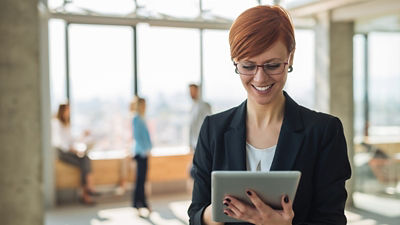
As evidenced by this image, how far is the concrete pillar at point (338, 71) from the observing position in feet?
27.9

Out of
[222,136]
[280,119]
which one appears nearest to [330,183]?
[280,119]

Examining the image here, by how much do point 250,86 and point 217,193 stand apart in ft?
1.32

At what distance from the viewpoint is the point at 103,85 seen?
9719 mm

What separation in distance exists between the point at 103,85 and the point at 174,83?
60.7 inches

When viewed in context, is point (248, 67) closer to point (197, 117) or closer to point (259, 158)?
point (259, 158)

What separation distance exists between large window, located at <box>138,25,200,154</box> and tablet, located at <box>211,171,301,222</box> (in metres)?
8.37

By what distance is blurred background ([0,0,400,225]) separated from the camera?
8320mm

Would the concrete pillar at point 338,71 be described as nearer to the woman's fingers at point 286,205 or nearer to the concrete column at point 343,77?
the concrete column at point 343,77

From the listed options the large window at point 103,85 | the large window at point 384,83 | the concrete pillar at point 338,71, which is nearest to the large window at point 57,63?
the large window at point 103,85

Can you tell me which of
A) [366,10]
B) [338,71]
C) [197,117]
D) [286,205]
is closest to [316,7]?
[366,10]

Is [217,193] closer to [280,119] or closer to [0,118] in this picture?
[280,119]

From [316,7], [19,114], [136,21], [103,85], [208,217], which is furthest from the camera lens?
[103,85]

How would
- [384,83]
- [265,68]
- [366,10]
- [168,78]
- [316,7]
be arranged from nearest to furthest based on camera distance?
[265,68] < [366,10] < [316,7] < [384,83] < [168,78]

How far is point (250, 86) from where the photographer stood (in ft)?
5.44
